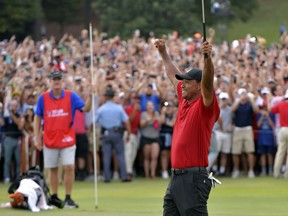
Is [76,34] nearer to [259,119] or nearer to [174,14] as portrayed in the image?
[174,14]

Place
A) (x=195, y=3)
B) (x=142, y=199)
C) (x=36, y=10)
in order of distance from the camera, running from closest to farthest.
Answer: (x=142, y=199) → (x=36, y=10) → (x=195, y=3)

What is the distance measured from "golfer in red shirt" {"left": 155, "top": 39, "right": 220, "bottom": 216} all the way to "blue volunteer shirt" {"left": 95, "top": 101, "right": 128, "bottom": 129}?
12.7m

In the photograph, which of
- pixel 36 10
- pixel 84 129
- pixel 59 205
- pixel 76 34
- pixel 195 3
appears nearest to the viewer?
pixel 59 205

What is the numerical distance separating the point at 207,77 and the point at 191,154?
1028 mm

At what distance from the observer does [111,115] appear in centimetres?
2400

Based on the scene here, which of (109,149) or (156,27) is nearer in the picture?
(109,149)

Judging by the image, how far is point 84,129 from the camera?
2447 cm

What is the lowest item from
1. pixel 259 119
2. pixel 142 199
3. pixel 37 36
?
pixel 142 199

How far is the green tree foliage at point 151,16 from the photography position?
5906 centimetres

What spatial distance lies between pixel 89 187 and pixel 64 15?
4370 cm

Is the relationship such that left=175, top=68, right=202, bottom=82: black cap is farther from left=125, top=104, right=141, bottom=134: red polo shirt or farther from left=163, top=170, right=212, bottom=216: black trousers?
left=125, top=104, right=141, bottom=134: red polo shirt

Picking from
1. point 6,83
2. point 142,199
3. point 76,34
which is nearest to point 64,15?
point 76,34

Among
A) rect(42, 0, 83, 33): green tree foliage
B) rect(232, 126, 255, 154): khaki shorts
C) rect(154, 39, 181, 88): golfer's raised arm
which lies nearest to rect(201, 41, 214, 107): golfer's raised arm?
rect(154, 39, 181, 88): golfer's raised arm

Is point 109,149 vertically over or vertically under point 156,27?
under
